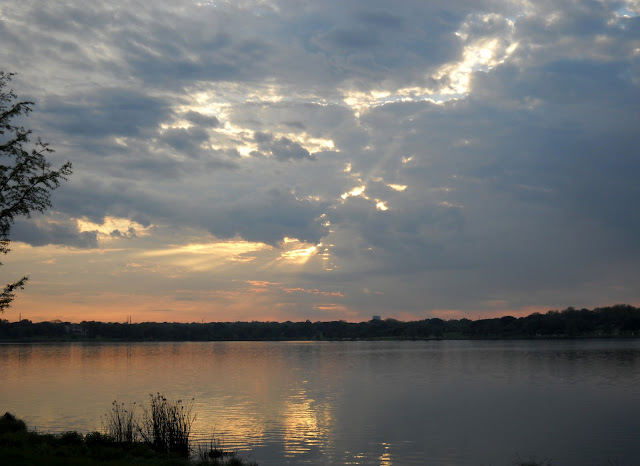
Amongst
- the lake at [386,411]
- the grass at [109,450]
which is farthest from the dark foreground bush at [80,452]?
the lake at [386,411]

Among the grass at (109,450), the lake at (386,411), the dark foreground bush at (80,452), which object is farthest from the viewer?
the lake at (386,411)

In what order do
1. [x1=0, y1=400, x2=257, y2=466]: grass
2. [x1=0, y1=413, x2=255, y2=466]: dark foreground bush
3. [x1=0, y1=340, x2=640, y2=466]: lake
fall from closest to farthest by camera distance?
[x1=0, y1=413, x2=255, y2=466]: dark foreground bush < [x1=0, y1=400, x2=257, y2=466]: grass < [x1=0, y1=340, x2=640, y2=466]: lake

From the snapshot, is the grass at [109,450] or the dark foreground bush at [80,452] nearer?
the dark foreground bush at [80,452]

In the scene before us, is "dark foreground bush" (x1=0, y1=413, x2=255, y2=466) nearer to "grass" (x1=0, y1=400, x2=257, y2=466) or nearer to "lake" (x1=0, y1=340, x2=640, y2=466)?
"grass" (x1=0, y1=400, x2=257, y2=466)

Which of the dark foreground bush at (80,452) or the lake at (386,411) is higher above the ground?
the dark foreground bush at (80,452)

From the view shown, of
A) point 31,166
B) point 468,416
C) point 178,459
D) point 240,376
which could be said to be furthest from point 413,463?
point 240,376

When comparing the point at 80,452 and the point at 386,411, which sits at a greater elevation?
the point at 80,452

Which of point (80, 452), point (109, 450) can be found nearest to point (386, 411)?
point (109, 450)

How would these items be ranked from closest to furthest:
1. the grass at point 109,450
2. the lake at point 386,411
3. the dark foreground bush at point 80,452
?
the dark foreground bush at point 80,452 → the grass at point 109,450 → the lake at point 386,411

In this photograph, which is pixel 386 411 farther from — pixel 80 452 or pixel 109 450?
pixel 80 452

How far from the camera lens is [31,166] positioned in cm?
2780

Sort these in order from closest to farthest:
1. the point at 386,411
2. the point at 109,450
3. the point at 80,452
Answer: the point at 80,452, the point at 109,450, the point at 386,411

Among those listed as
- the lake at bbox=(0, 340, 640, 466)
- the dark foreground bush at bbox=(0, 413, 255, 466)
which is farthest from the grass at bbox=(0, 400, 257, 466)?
the lake at bbox=(0, 340, 640, 466)

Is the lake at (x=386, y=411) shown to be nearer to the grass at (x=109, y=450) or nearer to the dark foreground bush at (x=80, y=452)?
the grass at (x=109, y=450)
